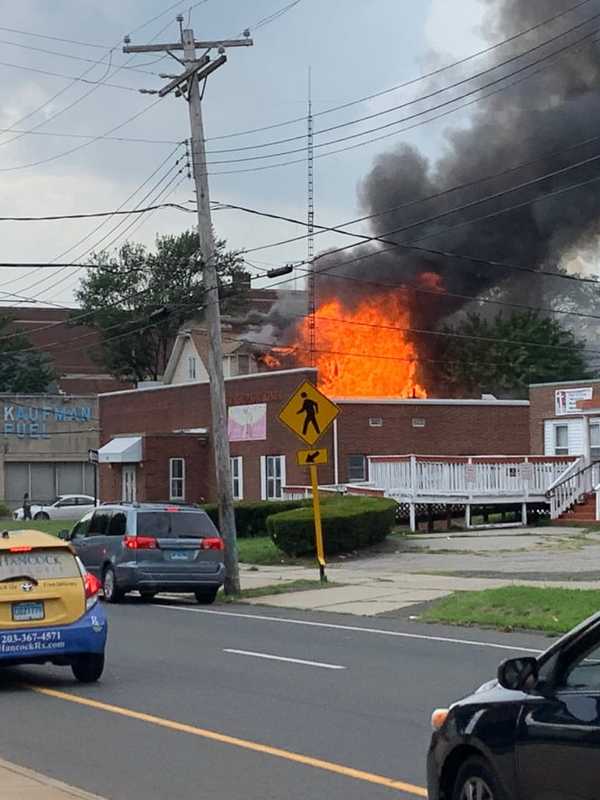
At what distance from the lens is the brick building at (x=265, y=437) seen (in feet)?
139

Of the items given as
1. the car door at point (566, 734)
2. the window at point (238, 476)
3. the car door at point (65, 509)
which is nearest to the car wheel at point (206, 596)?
the car door at point (566, 734)

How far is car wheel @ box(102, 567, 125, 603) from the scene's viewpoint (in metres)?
22.5

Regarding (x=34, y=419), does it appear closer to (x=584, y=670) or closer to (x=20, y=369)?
(x=20, y=369)

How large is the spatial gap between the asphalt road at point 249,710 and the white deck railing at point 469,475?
18621 millimetres

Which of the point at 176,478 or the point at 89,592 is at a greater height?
the point at 176,478

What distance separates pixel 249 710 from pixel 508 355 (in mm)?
53569

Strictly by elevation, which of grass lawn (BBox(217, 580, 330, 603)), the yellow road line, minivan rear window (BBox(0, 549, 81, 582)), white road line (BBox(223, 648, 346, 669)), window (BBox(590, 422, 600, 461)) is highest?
window (BBox(590, 422, 600, 461))

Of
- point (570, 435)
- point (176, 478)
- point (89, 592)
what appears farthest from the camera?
point (176, 478)

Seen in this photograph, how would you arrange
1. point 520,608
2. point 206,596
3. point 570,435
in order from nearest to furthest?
point 520,608 → point 206,596 → point 570,435

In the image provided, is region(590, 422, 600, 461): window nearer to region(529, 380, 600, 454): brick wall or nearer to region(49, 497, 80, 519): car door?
region(529, 380, 600, 454): brick wall

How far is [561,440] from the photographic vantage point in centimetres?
4081

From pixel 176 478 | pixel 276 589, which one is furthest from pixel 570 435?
pixel 276 589

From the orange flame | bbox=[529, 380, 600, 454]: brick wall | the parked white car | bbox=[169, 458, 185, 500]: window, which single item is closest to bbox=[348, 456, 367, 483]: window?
bbox=[529, 380, 600, 454]: brick wall

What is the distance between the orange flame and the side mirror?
41943mm
